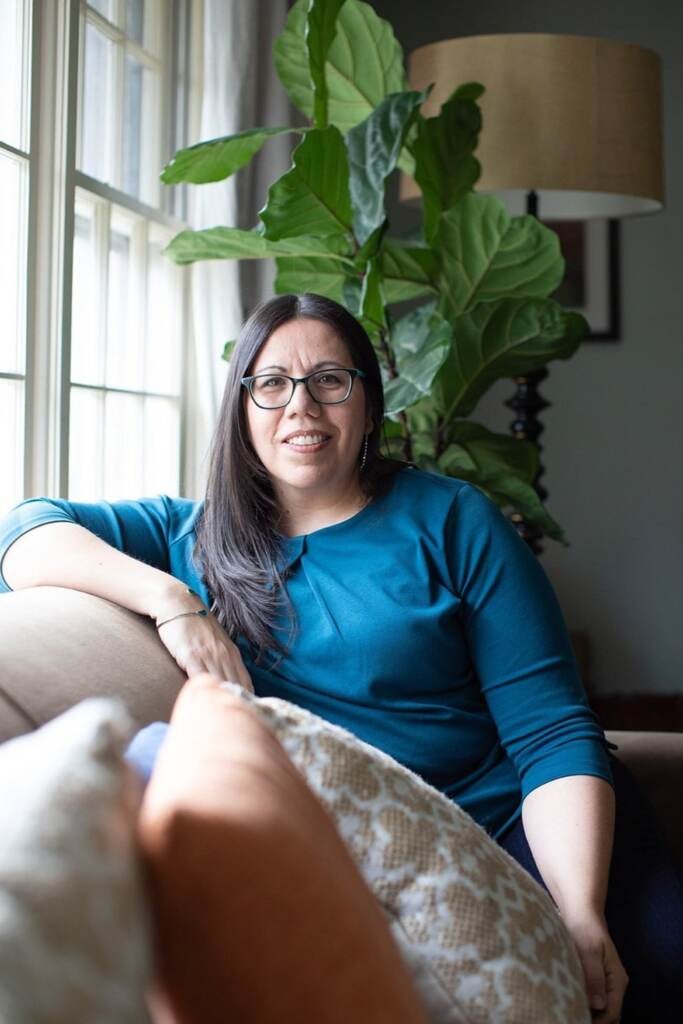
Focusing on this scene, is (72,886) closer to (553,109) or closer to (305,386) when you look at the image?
(305,386)

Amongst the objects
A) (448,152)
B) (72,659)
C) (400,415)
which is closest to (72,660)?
(72,659)

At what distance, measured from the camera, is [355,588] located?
62.3 inches

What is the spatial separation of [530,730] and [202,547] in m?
0.50

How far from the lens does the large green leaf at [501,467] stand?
2502 millimetres

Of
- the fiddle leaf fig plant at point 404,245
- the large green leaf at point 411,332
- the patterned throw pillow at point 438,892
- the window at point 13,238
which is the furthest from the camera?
the large green leaf at point 411,332

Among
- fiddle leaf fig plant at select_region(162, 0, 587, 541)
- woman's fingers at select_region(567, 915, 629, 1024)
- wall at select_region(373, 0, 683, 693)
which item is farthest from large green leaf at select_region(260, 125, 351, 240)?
wall at select_region(373, 0, 683, 693)

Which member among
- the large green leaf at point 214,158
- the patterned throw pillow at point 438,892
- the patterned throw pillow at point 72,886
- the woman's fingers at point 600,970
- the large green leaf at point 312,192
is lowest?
the woman's fingers at point 600,970

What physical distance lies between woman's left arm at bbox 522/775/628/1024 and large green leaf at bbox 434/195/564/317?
1242mm

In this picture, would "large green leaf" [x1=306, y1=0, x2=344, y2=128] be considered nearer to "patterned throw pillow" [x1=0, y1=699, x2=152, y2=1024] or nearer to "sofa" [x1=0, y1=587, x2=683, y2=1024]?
"sofa" [x1=0, y1=587, x2=683, y2=1024]

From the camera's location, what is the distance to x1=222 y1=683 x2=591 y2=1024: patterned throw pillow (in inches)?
35.9

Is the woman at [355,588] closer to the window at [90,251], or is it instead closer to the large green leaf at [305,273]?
the window at [90,251]

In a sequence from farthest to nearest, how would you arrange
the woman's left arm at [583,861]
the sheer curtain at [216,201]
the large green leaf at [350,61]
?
the sheer curtain at [216,201] → the large green leaf at [350,61] → the woman's left arm at [583,861]

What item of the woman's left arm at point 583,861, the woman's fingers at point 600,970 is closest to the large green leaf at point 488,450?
the woman's left arm at point 583,861

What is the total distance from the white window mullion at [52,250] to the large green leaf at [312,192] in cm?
38
